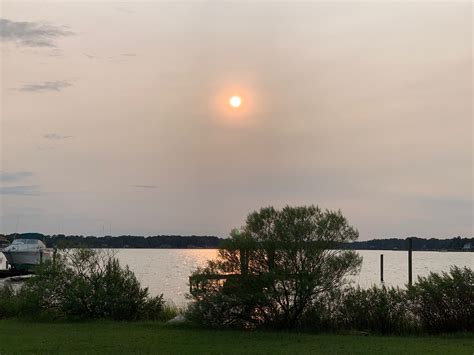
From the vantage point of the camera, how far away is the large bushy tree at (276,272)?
19.4 meters

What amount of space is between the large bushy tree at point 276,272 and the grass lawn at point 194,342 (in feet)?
3.55

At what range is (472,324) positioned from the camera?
1912cm

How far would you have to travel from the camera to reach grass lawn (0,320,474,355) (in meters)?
15.0

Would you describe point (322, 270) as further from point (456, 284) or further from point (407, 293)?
point (456, 284)

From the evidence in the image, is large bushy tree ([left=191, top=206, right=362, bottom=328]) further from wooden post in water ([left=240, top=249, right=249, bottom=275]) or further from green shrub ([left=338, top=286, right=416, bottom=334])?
green shrub ([left=338, top=286, right=416, bottom=334])

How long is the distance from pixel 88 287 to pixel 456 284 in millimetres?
12316

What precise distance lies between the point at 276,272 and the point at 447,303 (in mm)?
5196

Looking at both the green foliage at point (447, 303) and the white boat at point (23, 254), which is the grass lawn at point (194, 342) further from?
the white boat at point (23, 254)

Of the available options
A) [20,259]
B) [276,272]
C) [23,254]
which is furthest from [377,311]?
[23,254]

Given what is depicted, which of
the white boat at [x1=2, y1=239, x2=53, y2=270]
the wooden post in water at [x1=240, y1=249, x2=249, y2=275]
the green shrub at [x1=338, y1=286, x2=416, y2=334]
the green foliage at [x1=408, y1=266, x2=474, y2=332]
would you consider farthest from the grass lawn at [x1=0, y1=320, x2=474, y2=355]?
the white boat at [x1=2, y1=239, x2=53, y2=270]

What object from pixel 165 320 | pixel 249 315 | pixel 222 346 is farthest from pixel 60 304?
pixel 222 346

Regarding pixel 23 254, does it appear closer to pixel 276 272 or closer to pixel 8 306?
pixel 8 306

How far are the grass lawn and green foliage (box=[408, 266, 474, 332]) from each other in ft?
3.27

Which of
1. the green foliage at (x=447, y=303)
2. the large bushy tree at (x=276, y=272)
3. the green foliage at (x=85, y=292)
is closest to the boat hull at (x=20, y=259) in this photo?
the green foliage at (x=85, y=292)
